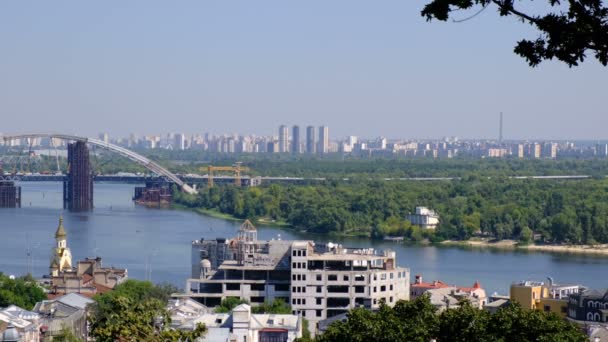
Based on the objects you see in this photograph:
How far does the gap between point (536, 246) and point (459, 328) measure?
22.9m

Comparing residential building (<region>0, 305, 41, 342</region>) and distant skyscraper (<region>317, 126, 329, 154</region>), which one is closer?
residential building (<region>0, 305, 41, 342</region>)

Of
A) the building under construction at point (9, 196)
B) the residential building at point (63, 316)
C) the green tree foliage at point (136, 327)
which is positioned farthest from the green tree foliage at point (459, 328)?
the building under construction at point (9, 196)

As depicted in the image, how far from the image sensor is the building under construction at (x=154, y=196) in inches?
1917

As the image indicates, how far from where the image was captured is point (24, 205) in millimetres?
46938

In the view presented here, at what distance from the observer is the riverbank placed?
97.2ft

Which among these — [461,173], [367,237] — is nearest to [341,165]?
[461,173]

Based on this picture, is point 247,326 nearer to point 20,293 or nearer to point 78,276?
point 20,293

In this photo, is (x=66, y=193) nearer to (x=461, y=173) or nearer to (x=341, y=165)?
(x=461, y=173)

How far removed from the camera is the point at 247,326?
12508mm

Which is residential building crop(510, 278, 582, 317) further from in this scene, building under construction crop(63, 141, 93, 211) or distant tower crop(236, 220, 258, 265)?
building under construction crop(63, 141, 93, 211)

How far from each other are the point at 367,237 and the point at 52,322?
20414 millimetres

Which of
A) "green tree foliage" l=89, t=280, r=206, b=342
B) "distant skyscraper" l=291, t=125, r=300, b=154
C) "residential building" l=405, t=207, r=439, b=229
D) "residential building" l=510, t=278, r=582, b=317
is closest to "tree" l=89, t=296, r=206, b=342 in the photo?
"green tree foliage" l=89, t=280, r=206, b=342

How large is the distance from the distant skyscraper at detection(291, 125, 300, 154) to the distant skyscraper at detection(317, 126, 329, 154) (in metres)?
1.70

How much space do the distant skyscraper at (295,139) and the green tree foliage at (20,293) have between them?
91960mm
